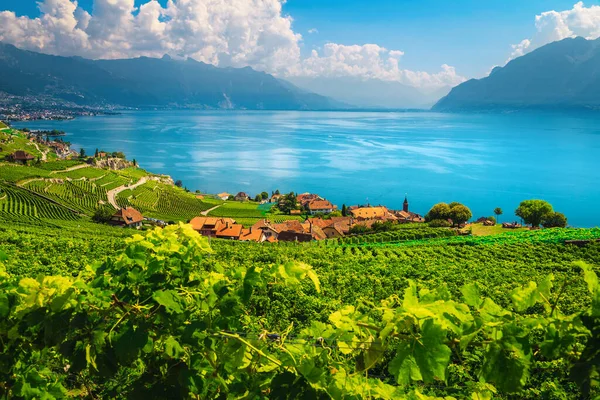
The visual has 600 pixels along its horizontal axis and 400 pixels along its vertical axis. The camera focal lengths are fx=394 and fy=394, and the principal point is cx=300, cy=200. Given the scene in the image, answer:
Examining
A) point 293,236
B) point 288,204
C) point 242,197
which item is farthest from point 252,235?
point 242,197

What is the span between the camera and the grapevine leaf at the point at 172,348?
1.65 meters

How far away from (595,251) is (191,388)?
23.8 meters

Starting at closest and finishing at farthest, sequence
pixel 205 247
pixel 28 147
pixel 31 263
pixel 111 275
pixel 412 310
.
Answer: pixel 412 310 → pixel 111 275 → pixel 205 247 → pixel 31 263 → pixel 28 147

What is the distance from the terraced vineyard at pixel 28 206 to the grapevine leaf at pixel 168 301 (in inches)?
1554

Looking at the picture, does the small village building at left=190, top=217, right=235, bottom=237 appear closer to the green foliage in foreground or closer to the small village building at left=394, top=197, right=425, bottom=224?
the small village building at left=394, top=197, right=425, bottom=224

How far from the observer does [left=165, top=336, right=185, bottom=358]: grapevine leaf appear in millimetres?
1648

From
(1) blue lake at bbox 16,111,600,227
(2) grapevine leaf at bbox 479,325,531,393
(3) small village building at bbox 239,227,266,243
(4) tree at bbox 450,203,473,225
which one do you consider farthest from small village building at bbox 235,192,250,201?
(2) grapevine leaf at bbox 479,325,531,393

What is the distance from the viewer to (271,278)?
1717 millimetres

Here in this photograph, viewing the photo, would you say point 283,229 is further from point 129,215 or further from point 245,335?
point 245,335

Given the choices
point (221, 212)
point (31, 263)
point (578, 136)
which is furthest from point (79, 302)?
point (578, 136)

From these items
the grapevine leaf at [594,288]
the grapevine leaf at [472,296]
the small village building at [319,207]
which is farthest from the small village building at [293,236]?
the grapevine leaf at [594,288]

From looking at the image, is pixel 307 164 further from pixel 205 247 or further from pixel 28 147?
pixel 205 247

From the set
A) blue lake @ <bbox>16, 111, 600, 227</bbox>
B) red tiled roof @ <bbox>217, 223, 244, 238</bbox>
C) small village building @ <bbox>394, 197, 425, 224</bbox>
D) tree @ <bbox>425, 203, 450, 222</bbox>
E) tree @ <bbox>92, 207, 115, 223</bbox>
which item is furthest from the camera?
blue lake @ <bbox>16, 111, 600, 227</bbox>

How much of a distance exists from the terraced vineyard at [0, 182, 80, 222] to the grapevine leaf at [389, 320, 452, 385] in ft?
132
